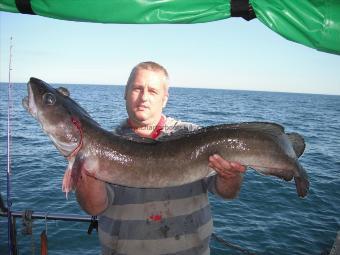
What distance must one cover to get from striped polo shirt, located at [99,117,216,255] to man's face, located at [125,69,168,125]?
290mm

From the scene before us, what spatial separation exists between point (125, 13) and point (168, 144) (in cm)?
146

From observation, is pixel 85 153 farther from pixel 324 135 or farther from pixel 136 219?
pixel 324 135

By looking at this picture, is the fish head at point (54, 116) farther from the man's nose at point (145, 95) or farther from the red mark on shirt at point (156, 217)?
the red mark on shirt at point (156, 217)

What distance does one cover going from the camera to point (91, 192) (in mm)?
3561

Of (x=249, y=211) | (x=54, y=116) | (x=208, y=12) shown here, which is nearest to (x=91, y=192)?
(x=54, y=116)

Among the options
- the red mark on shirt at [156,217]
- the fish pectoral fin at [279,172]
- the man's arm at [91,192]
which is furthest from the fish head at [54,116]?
the fish pectoral fin at [279,172]

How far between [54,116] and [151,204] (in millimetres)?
1455

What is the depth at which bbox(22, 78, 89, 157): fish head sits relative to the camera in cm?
336

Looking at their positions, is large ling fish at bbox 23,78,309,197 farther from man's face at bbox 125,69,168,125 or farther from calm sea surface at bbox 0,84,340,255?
calm sea surface at bbox 0,84,340,255

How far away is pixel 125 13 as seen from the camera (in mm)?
3303

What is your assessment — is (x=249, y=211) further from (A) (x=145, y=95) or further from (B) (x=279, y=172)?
(A) (x=145, y=95)

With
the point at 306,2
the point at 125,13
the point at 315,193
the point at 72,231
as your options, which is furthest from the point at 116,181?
the point at 315,193

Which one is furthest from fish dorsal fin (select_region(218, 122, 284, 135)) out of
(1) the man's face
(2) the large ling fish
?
(1) the man's face

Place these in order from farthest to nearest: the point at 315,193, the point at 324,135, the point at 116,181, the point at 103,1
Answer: the point at 324,135, the point at 315,193, the point at 116,181, the point at 103,1
